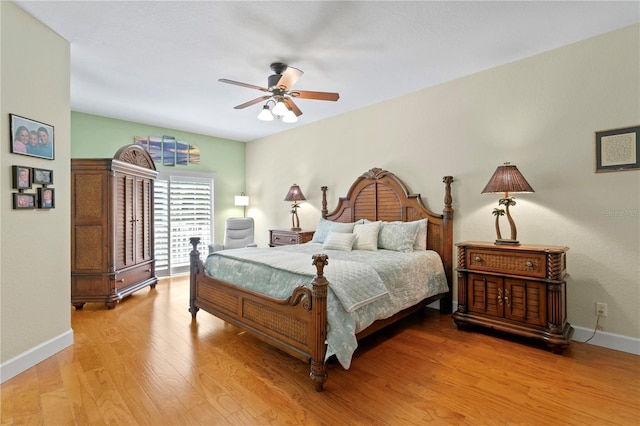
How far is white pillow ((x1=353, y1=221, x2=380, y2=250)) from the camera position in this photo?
12.0ft

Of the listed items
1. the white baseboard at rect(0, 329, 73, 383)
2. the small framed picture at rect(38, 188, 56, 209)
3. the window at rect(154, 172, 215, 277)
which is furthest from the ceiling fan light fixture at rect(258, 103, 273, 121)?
the window at rect(154, 172, 215, 277)

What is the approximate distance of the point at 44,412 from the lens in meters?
1.88

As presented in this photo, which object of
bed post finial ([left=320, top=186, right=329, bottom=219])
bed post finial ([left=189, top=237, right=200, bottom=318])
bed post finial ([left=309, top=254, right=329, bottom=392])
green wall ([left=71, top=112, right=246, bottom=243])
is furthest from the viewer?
bed post finial ([left=320, top=186, right=329, bottom=219])

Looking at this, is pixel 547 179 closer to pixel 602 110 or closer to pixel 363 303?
pixel 602 110

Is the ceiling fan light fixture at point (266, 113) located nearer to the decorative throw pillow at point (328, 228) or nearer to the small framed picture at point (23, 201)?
the decorative throw pillow at point (328, 228)

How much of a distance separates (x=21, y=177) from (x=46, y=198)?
27cm

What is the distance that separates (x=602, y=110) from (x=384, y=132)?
224 cm

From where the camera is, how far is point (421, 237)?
3.68 meters

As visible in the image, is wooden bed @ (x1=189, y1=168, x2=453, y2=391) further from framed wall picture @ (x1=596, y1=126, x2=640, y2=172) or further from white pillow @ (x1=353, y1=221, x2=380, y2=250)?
framed wall picture @ (x1=596, y1=126, x2=640, y2=172)

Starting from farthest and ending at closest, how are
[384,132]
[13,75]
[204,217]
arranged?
1. [204,217]
2. [384,132]
3. [13,75]

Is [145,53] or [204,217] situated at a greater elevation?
[145,53]

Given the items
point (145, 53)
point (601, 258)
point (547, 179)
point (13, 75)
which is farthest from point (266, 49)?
point (601, 258)

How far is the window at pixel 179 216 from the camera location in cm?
552

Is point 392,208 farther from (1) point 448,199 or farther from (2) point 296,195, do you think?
(2) point 296,195
